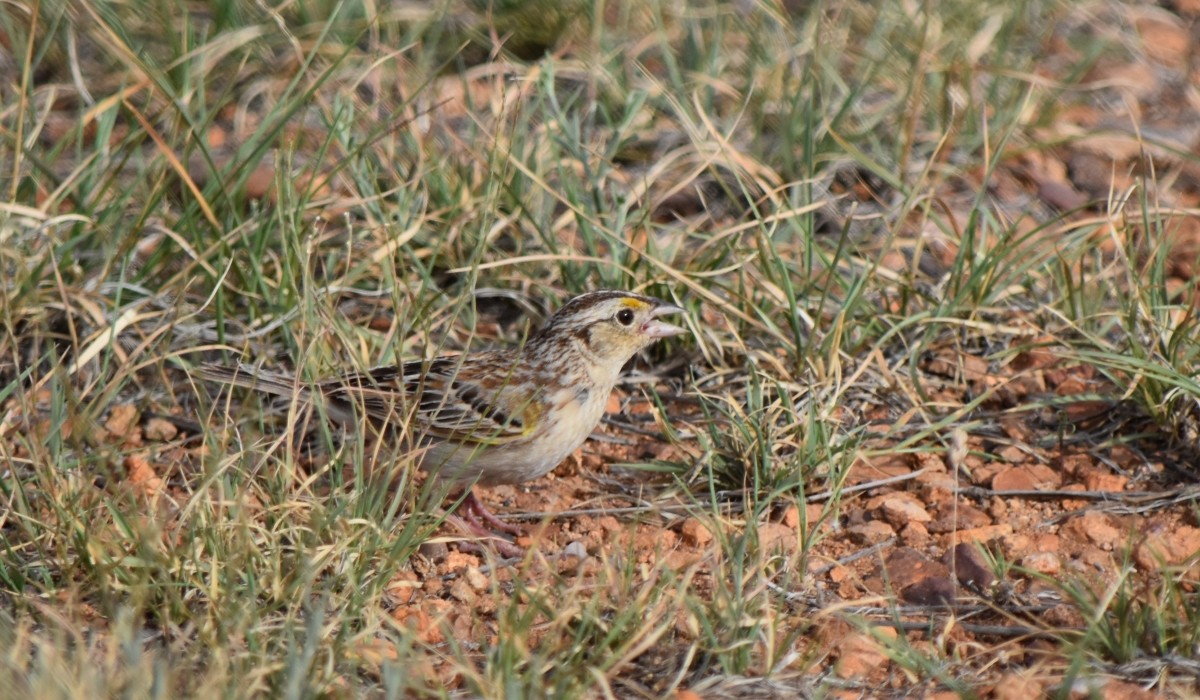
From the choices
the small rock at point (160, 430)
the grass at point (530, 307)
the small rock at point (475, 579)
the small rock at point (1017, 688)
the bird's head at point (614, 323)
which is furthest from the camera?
the small rock at point (160, 430)

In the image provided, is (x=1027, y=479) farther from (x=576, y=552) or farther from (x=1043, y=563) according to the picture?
(x=576, y=552)

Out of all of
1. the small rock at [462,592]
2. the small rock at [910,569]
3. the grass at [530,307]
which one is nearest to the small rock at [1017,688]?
the grass at [530,307]

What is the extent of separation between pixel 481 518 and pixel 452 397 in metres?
0.47

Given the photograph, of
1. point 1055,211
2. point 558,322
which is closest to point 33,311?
point 558,322

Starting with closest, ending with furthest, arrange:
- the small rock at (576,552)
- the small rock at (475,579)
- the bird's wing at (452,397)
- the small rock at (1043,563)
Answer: the small rock at (1043,563) < the small rock at (475,579) < the small rock at (576,552) < the bird's wing at (452,397)

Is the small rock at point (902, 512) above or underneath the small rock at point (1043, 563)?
underneath

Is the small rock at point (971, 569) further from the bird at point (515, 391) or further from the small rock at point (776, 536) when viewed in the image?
the bird at point (515, 391)

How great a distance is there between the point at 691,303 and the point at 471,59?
251cm

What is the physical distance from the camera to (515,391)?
18.5 feet

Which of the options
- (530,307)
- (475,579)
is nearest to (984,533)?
(475,579)

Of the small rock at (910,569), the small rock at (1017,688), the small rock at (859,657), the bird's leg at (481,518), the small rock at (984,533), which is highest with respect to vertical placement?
the small rock at (1017,688)

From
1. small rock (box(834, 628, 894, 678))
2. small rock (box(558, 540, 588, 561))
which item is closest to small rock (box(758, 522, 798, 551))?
small rock (box(834, 628, 894, 678))

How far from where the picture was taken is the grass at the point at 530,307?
4094 mm

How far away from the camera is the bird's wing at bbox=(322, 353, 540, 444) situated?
5.23 meters
